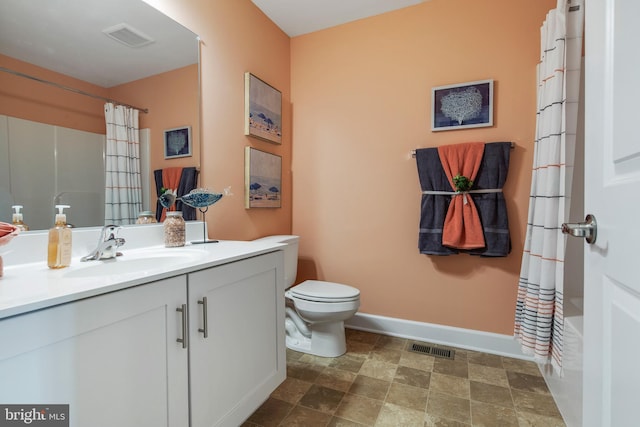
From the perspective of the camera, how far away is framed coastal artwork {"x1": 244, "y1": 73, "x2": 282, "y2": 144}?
204 cm

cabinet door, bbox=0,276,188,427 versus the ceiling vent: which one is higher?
the ceiling vent

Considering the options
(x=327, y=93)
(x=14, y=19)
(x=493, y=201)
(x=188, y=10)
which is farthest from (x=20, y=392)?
(x=327, y=93)

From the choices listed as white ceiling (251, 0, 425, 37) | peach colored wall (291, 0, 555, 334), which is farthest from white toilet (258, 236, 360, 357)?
white ceiling (251, 0, 425, 37)

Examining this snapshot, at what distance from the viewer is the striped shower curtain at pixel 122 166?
129 cm

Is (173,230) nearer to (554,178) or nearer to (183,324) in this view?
(183,324)

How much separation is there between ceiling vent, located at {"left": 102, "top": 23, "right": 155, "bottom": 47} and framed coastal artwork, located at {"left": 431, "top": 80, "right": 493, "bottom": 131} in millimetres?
1783

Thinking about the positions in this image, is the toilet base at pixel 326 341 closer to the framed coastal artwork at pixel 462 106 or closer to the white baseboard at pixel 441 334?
the white baseboard at pixel 441 334

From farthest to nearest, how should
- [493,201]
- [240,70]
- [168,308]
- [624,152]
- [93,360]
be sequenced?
1. [240,70]
2. [493,201]
3. [168,308]
4. [93,360]
5. [624,152]

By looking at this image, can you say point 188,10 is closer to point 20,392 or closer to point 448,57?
point 448,57

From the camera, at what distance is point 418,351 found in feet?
6.52

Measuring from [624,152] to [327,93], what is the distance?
2.11 m

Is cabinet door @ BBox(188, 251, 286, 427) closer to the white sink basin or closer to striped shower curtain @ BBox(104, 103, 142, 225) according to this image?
the white sink basin

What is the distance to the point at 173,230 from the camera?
145 centimetres

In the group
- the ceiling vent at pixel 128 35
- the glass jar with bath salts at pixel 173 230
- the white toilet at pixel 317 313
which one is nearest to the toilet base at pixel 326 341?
the white toilet at pixel 317 313
